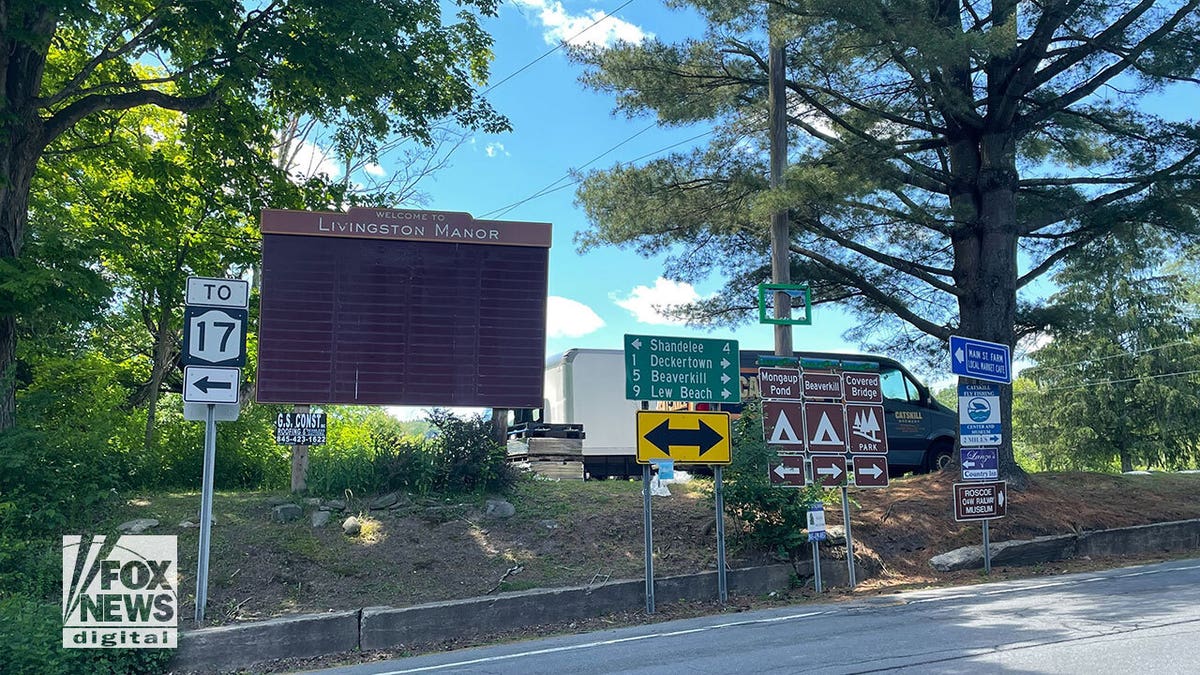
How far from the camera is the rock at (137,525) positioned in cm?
969

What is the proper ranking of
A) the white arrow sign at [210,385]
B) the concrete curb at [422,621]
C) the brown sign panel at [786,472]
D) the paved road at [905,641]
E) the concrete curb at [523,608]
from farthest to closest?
the brown sign panel at [786,472]
the concrete curb at [523,608]
the white arrow sign at [210,385]
the concrete curb at [422,621]
the paved road at [905,641]

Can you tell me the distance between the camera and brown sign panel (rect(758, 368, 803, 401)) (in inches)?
Result: 441

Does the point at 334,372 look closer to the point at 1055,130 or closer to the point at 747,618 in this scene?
the point at 747,618

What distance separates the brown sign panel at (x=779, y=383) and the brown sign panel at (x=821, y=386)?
155 millimetres

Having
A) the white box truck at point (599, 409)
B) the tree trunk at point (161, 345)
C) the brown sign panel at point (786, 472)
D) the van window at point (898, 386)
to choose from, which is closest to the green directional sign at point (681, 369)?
the brown sign panel at point (786, 472)

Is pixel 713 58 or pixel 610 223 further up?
pixel 713 58

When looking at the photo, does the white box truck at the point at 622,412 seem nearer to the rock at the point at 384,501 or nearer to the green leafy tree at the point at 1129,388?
the rock at the point at 384,501

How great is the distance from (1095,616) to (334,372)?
8.96 m

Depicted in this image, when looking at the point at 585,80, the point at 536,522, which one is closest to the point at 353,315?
the point at 536,522

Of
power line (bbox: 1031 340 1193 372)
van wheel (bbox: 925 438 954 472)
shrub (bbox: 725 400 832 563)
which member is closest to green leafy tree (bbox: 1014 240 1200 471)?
power line (bbox: 1031 340 1193 372)

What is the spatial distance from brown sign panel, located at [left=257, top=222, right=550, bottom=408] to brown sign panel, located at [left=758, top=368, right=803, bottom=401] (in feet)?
9.70

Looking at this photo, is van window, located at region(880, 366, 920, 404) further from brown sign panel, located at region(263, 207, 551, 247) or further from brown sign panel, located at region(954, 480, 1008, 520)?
brown sign panel, located at region(263, 207, 551, 247)

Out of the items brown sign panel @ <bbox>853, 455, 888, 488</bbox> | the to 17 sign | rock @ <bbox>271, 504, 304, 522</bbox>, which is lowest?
rock @ <bbox>271, 504, 304, 522</bbox>

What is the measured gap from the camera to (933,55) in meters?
11.6
